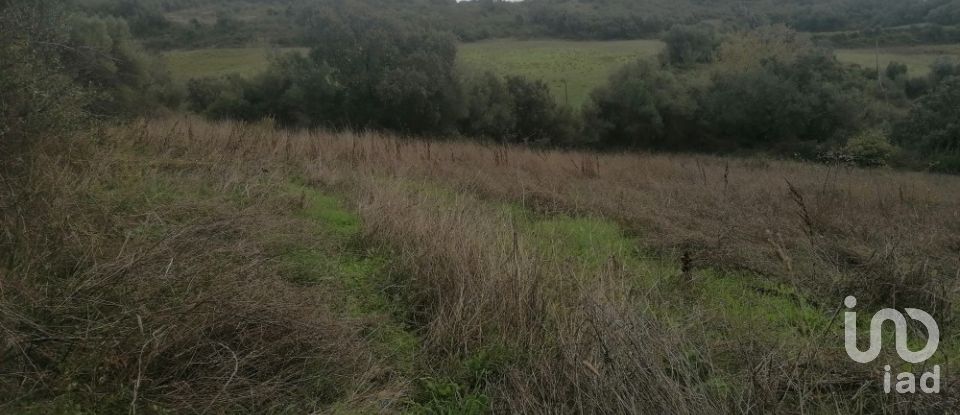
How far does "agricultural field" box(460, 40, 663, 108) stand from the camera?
114 ft

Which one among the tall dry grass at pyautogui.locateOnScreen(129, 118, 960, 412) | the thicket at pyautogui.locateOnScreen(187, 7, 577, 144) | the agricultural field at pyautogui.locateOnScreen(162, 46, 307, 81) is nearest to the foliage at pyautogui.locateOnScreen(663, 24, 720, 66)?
the thicket at pyautogui.locateOnScreen(187, 7, 577, 144)

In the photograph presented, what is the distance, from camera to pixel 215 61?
37469 mm

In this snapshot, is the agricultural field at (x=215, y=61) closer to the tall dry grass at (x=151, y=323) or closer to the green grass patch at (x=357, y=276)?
the green grass patch at (x=357, y=276)

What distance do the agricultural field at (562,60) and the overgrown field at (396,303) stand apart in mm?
21860

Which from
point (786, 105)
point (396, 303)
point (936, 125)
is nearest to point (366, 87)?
point (396, 303)

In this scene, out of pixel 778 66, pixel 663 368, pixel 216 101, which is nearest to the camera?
pixel 663 368

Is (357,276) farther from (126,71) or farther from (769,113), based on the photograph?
(769,113)

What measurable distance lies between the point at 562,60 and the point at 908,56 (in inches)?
1116

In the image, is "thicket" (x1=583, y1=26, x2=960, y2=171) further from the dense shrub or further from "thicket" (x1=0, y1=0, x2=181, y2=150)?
"thicket" (x1=0, y1=0, x2=181, y2=150)

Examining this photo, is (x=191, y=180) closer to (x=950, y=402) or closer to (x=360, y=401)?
(x=360, y=401)

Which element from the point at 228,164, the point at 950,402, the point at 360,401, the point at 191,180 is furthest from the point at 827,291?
the point at 228,164

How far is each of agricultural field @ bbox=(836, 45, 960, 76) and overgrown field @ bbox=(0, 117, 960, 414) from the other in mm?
43028

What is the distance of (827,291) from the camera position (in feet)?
15.7

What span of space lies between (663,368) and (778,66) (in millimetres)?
34282
